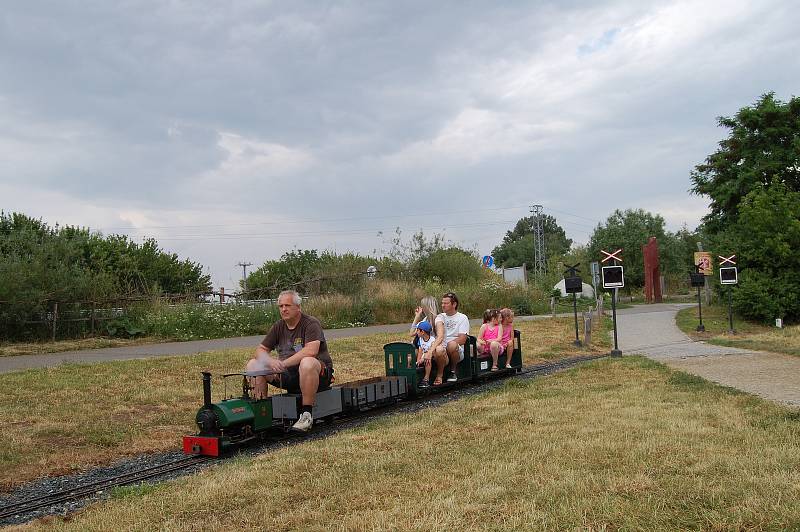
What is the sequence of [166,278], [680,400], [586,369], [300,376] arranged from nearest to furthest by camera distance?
1. [300,376]
2. [680,400]
3. [586,369]
4. [166,278]

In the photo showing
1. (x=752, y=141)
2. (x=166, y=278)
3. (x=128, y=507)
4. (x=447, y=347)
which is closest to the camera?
(x=128, y=507)

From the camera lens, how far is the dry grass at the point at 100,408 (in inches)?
282

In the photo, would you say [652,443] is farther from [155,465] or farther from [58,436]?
[58,436]

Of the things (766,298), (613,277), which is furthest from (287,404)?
(766,298)

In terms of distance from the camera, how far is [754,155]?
36.1m

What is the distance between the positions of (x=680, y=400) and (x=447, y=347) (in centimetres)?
359

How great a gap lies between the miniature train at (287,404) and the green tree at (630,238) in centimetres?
5186

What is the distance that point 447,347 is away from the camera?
1055cm

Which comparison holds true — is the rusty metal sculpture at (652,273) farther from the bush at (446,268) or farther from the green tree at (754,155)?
the bush at (446,268)

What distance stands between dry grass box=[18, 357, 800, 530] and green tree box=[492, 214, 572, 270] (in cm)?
8893

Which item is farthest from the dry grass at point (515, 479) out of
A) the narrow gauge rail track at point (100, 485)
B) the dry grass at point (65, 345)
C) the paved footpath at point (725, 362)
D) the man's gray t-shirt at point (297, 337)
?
the dry grass at point (65, 345)

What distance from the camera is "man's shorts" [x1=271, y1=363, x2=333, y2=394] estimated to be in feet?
25.3

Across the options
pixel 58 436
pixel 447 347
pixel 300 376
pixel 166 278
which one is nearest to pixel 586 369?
pixel 447 347

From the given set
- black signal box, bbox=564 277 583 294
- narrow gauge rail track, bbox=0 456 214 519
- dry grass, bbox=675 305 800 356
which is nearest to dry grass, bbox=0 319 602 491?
narrow gauge rail track, bbox=0 456 214 519
